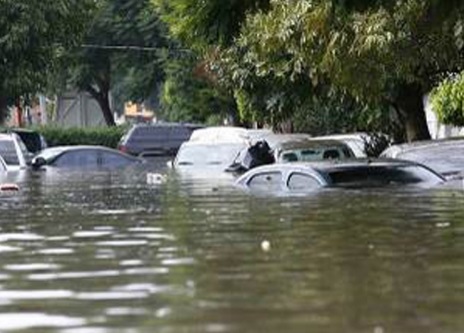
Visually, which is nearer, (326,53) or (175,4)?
(175,4)

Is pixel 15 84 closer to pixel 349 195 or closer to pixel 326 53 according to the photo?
pixel 326 53

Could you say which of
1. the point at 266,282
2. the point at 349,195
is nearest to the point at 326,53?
the point at 349,195

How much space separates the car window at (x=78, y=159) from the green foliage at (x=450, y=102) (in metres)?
8.86

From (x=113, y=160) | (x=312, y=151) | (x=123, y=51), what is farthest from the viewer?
(x=123, y=51)

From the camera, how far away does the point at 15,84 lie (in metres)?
35.9

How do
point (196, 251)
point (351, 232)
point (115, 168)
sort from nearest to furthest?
1. point (196, 251)
2. point (351, 232)
3. point (115, 168)

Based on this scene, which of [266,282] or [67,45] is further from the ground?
[67,45]

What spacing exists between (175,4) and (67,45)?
22516 mm

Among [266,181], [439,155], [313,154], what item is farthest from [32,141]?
[439,155]

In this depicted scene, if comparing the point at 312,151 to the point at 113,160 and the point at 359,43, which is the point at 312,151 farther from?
the point at 113,160

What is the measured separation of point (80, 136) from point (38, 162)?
23.5 metres

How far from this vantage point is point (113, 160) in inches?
1331

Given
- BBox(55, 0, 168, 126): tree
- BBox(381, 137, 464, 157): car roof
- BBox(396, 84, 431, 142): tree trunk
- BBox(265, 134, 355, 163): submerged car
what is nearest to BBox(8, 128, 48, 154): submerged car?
BBox(55, 0, 168, 126): tree

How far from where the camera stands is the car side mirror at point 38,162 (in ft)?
100
